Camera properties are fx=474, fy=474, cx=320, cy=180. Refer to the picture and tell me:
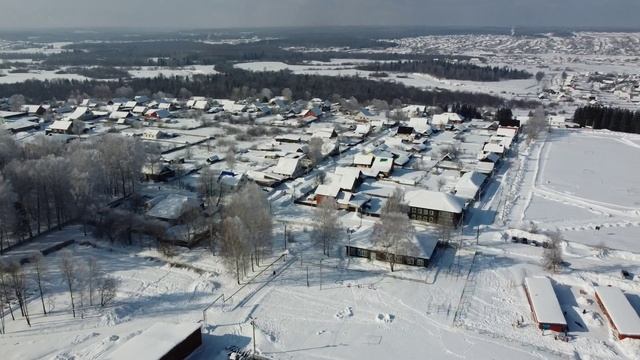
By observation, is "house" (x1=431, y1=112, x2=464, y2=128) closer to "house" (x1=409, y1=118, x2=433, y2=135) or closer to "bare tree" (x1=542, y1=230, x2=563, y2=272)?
"house" (x1=409, y1=118, x2=433, y2=135)

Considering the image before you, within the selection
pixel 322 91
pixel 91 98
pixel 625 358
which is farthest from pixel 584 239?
pixel 91 98

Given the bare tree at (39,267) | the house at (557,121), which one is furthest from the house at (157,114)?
the house at (557,121)

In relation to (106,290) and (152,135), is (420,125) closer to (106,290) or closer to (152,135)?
(152,135)

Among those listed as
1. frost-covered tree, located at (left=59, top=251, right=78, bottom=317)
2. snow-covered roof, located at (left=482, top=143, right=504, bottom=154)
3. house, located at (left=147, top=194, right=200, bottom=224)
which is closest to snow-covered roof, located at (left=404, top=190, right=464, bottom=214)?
house, located at (left=147, top=194, right=200, bottom=224)

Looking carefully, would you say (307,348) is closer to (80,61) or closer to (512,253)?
(512,253)

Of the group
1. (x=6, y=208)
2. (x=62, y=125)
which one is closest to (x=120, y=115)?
(x=62, y=125)

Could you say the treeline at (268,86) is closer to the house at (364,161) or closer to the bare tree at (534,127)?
the bare tree at (534,127)
